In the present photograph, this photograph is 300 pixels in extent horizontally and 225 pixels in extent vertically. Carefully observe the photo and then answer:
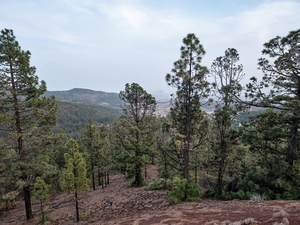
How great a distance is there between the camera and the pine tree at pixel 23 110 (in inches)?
429

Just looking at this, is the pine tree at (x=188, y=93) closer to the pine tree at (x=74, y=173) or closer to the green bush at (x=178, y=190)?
the green bush at (x=178, y=190)

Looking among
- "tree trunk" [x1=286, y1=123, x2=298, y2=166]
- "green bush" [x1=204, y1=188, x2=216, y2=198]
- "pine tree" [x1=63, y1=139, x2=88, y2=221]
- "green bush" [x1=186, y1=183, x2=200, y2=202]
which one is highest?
"tree trunk" [x1=286, y1=123, x2=298, y2=166]

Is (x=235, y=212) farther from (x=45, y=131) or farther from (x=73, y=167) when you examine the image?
(x=45, y=131)

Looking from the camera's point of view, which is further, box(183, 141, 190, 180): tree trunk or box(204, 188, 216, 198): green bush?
box(204, 188, 216, 198): green bush

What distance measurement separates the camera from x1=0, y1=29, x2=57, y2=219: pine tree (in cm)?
1090

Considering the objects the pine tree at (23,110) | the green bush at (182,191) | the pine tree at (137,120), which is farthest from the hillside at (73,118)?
the green bush at (182,191)

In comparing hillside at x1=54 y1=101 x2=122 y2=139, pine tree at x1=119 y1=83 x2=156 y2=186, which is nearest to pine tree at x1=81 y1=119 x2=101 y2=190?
pine tree at x1=119 y1=83 x2=156 y2=186

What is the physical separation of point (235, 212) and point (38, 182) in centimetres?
1017

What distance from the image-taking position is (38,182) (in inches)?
439

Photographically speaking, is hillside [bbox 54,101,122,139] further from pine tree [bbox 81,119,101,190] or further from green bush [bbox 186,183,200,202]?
→ green bush [bbox 186,183,200,202]

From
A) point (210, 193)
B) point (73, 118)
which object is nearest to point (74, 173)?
point (210, 193)

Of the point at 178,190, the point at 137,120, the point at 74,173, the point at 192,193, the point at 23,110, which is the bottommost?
the point at 192,193

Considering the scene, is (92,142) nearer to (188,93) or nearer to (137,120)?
(137,120)

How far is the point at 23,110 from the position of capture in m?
11.7
